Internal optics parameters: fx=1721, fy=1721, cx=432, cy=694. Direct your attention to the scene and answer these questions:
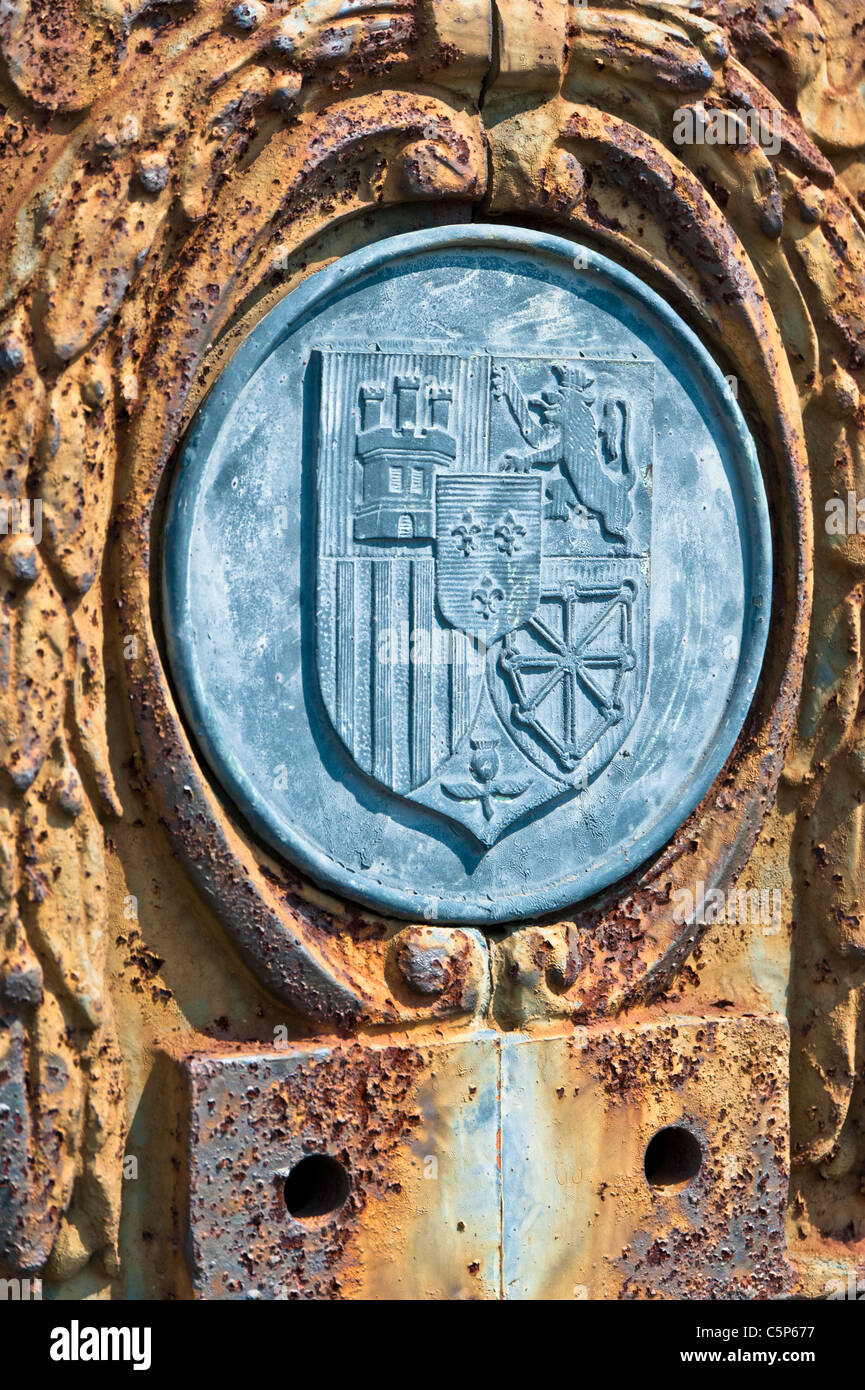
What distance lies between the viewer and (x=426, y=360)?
3240 millimetres

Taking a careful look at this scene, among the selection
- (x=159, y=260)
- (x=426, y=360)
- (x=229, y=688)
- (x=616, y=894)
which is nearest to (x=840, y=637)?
(x=616, y=894)

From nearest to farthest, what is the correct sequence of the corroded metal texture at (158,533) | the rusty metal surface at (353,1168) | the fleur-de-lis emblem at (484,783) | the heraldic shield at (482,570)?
the corroded metal texture at (158,533)
the rusty metal surface at (353,1168)
the heraldic shield at (482,570)
the fleur-de-lis emblem at (484,783)

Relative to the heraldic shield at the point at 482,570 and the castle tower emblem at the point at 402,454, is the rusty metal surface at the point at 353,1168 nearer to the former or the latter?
the heraldic shield at the point at 482,570

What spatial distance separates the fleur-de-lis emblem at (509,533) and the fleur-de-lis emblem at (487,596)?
0.22 ft

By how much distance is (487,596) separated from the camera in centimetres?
331

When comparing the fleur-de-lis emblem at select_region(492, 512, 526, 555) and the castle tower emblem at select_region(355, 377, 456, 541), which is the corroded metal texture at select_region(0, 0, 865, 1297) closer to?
the castle tower emblem at select_region(355, 377, 456, 541)

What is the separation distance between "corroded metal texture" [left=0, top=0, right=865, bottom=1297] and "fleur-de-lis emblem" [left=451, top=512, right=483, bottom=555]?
54cm

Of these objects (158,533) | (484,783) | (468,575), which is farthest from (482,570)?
(158,533)

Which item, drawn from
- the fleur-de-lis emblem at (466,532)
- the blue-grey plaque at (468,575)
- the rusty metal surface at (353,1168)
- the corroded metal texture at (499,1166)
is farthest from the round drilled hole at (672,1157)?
the fleur-de-lis emblem at (466,532)

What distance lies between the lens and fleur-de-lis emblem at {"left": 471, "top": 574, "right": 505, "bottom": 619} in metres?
3.30

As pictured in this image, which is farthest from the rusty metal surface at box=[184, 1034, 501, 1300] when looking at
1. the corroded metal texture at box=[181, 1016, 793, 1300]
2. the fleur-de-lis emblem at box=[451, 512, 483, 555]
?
the fleur-de-lis emblem at box=[451, 512, 483, 555]

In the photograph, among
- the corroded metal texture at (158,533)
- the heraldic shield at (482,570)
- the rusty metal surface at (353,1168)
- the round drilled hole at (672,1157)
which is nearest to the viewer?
the corroded metal texture at (158,533)

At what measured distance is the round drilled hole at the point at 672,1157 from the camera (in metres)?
3.49
